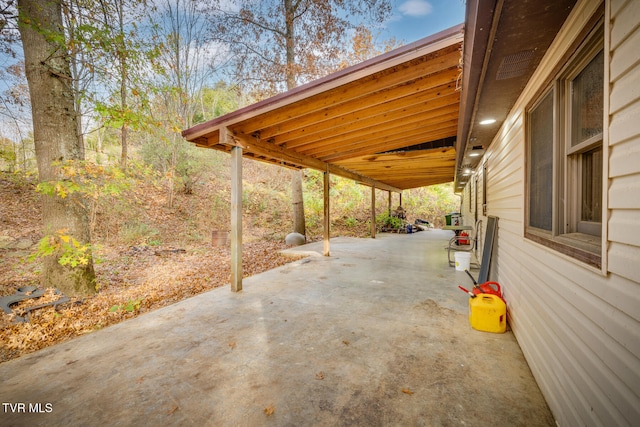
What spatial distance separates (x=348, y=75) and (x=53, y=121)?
172 inches

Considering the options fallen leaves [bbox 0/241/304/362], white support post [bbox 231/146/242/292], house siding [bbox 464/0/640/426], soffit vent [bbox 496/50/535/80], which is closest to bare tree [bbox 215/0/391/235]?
fallen leaves [bbox 0/241/304/362]

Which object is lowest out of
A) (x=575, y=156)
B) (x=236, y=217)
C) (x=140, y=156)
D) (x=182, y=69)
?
(x=236, y=217)

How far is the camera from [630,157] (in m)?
0.98

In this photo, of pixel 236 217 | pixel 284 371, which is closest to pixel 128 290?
pixel 236 217

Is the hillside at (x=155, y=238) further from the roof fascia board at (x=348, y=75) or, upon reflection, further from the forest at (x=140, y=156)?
the roof fascia board at (x=348, y=75)

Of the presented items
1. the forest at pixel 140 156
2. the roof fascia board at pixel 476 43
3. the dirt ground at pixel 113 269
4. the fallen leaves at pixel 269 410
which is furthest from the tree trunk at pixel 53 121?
the roof fascia board at pixel 476 43

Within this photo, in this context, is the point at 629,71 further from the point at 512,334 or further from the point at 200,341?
the point at 200,341

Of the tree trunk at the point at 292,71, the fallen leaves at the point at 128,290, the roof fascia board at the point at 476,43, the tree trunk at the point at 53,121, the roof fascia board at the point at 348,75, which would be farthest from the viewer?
the tree trunk at the point at 292,71

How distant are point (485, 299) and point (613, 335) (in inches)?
73.0

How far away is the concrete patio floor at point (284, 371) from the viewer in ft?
5.41

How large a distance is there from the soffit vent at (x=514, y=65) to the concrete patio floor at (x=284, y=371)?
2370mm

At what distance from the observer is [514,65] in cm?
192

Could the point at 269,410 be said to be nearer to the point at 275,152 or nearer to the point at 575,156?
the point at 575,156

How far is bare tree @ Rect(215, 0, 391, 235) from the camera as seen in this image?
8.31 metres
